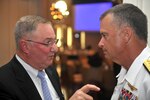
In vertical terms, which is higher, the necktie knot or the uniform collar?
the uniform collar

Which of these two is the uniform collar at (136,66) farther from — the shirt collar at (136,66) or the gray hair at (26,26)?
the gray hair at (26,26)

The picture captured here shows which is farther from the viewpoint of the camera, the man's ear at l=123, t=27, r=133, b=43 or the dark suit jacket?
the dark suit jacket


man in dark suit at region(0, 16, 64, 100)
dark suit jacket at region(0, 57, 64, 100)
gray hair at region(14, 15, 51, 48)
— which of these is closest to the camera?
dark suit jacket at region(0, 57, 64, 100)

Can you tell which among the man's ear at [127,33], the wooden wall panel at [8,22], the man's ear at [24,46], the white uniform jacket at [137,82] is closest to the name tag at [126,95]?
the white uniform jacket at [137,82]

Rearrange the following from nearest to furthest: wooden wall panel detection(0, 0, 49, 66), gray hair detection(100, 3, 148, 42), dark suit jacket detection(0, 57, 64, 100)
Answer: gray hair detection(100, 3, 148, 42) < dark suit jacket detection(0, 57, 64, 100) < wooden wall panel detection(0, 0, 49, 66)

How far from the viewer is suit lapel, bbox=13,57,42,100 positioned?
1.71m

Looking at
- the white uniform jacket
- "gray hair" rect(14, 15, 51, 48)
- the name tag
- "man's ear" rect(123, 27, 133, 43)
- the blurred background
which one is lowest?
the blurred background

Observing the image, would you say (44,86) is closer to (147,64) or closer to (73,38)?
(147,64)

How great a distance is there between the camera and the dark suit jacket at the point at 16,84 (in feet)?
5.38

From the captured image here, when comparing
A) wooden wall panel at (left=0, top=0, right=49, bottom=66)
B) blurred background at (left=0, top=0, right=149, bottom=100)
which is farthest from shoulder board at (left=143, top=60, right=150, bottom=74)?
wooden wall panel at (left=0, top=0, right=49, bottom=66)

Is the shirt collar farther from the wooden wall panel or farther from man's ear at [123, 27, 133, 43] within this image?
the wooden wall panel

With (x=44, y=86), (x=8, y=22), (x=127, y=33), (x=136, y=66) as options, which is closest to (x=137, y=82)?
(x=136, y=66)

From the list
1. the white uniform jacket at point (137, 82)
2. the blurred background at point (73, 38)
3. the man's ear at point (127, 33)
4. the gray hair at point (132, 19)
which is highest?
the gray hair at point (132, 19)

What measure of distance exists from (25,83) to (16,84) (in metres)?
0.05
